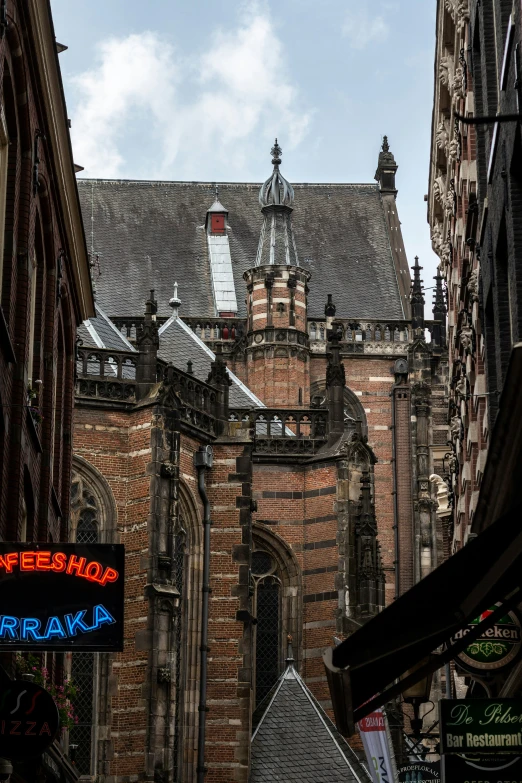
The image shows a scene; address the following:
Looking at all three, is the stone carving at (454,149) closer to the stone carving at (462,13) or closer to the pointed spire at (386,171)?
the stone carving at (462,13)

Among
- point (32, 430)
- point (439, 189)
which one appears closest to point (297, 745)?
point (439, 189)

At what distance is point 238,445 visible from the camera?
33469mm

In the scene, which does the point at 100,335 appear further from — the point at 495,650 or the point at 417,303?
the point at 495,650

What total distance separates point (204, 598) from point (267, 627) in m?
5.31

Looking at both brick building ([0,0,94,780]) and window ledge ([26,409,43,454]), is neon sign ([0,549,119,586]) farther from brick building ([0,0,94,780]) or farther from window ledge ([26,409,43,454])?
window ledge ([26,409,43,454])

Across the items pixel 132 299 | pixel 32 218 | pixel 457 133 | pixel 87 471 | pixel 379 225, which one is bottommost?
pixel 32 218

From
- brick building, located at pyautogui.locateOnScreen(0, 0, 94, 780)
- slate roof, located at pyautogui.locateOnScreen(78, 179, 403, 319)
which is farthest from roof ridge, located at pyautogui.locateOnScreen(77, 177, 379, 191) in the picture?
brick building, located at pyautogui.locateOnScreen(0, 0, 94, 780)

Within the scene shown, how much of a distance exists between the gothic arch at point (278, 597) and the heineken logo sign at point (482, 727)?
25.5 m

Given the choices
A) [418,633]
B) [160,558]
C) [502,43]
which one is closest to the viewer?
[418,633]

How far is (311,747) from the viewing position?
32750 mm

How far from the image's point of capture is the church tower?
45906 mm

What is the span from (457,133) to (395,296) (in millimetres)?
27172

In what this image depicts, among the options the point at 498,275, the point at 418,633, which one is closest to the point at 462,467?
the point at 498,275

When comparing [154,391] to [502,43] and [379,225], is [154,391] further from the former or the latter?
[379,225]
